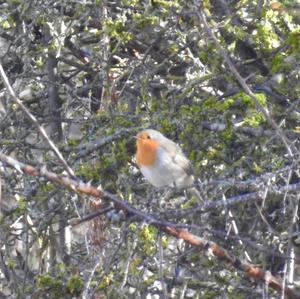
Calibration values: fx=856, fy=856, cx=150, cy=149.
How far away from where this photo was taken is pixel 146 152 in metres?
5.10

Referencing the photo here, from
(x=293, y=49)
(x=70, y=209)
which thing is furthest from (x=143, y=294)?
(x=293, y=49)

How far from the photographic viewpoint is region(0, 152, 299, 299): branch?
2248 mm

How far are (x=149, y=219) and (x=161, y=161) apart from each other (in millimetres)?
3062

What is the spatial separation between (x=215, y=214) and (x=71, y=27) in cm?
145

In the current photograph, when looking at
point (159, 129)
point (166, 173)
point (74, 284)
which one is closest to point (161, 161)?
point (166, 173)

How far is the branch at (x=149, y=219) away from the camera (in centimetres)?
225

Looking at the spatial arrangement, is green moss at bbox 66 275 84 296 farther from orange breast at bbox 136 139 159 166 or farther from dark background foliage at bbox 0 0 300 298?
orange breast at bbox 136 139 159 166

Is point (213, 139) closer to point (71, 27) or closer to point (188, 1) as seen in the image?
point (188, 1)

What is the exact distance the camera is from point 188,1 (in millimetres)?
4523

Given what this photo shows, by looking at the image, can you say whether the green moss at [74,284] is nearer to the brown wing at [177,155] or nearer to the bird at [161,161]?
the bird at [161,161]

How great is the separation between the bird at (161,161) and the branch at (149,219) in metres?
1.63

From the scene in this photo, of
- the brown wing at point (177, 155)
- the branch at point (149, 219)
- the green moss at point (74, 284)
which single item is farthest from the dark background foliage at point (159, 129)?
the branch at point (149, 219)

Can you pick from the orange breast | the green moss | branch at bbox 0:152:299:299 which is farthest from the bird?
branch at bbox 0:152:299:299

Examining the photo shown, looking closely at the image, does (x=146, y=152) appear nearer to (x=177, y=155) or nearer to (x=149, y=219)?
(x=177, y=155)
